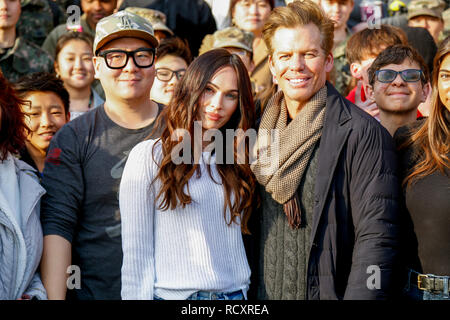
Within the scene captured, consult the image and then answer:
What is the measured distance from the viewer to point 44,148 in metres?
4.71

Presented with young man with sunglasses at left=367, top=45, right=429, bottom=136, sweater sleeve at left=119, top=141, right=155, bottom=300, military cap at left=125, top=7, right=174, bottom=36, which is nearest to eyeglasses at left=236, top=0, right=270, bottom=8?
military cap at left=125, top=7, right=174, bottom=36

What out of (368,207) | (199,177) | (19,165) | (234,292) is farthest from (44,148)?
(368,207)

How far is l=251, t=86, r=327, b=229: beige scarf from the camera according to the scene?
11.7 ft

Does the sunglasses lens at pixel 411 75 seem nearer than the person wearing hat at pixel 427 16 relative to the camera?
Yes

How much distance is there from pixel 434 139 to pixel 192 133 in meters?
1.36

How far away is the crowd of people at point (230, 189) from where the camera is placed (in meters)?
3.44

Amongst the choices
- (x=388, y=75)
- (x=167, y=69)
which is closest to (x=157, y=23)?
(x=167, y=69)

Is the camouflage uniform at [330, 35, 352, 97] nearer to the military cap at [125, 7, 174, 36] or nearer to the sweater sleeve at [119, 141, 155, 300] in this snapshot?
the military cap at [125, 7, 174, 36]

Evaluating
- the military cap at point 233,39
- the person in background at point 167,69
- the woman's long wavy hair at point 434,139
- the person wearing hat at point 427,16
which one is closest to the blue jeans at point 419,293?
the woman's long wavy hair at point 434,139

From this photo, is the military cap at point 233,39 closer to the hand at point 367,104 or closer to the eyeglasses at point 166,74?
the eyeglasses at point 166,74

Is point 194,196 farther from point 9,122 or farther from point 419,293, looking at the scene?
point 419,293

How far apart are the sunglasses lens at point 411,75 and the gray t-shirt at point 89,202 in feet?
5.85

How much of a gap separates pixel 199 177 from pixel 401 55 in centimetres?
180
